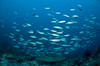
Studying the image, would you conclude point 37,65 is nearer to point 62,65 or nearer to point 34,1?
point 62,65

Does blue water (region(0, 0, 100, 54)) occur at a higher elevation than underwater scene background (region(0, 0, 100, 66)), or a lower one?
higher

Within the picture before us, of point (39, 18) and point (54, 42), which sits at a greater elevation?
point (39, 18)

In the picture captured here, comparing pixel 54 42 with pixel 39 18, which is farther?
pixel 39 18

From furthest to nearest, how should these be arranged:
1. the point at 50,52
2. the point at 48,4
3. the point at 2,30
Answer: the point at 48,4 → the point at 2,30 → the point at 50,52

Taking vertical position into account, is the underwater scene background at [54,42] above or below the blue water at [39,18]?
below

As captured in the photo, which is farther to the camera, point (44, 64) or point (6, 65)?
point (44, 64)

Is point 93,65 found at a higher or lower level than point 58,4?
lower

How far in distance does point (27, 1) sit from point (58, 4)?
38813 millimetres

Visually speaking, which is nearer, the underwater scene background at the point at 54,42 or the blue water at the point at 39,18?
the underwater scene background at the point at 54,42

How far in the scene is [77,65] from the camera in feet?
28.7

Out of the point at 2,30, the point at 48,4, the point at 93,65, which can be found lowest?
the point at 93,65

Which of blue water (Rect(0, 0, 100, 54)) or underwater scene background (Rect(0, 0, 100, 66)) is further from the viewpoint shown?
blue water (Rect(0, 0, 100, 54))

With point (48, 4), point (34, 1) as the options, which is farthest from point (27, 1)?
point (48, 4)

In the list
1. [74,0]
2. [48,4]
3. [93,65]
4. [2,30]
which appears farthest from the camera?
[48,4]
